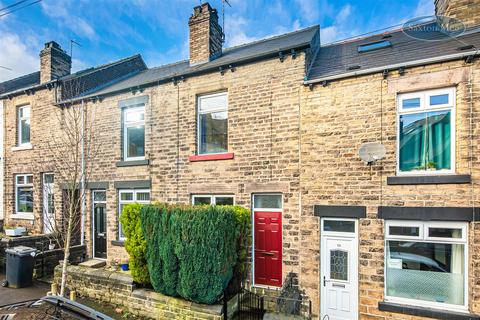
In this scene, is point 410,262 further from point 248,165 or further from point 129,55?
point 129,55

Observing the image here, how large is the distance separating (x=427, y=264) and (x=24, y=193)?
47.2 feet

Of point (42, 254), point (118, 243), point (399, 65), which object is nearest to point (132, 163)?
point (118, 243)

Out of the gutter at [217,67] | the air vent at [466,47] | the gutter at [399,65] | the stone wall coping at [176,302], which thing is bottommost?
the stone wall coping at [176,302]

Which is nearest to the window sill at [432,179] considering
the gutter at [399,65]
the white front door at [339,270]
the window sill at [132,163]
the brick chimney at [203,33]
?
the white front door at [339,270]

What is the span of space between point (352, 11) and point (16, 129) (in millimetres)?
14465

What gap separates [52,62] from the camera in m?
11.1

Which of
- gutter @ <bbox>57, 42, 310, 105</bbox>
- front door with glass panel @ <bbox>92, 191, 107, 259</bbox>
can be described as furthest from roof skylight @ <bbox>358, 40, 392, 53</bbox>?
front door with glass panel @ <bbox>92, 191, 107, 259</bbox>

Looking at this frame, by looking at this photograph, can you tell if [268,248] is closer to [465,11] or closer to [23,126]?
[465,11]

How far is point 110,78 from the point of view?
12.4 meters

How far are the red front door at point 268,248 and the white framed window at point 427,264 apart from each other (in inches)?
95.8

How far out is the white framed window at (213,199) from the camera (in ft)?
24.4

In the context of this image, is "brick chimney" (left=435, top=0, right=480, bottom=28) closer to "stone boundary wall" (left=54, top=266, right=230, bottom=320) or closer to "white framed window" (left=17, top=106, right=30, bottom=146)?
"stone boundary wall" (left=54, top=266, right=230, bottom=320)

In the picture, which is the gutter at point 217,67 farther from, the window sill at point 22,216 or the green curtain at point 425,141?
the window sill at point 22,216

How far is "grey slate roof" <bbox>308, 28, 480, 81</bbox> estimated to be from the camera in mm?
6004
